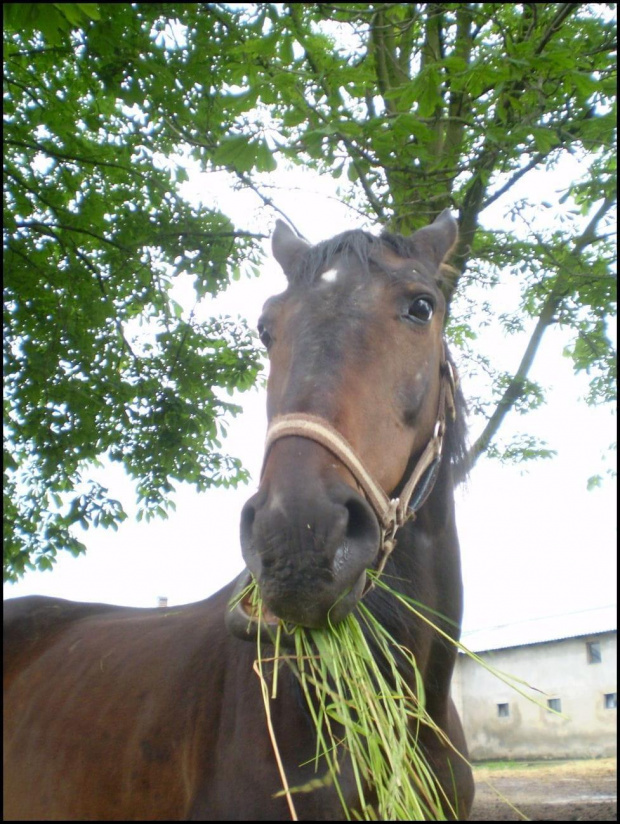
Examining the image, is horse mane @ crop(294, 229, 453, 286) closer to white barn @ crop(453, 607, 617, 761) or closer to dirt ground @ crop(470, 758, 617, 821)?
dirt ground @ crop(470, 758, 617, 821)

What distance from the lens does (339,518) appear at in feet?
5.79

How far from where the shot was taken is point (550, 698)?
19922 mm

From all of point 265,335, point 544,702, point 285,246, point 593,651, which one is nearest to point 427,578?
point 265,335

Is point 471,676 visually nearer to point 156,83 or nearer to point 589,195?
point 589,195

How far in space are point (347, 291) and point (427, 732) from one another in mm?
1811

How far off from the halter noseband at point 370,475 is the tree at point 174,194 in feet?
7.49

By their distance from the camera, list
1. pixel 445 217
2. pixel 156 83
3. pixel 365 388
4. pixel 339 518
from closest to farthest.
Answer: pixel 339 518, pixel 365 388, pixel 445 217, pixel 156 83

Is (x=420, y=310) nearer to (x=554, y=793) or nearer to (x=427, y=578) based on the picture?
(x=427, y=578)

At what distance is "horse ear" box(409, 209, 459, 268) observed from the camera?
10.1 feet

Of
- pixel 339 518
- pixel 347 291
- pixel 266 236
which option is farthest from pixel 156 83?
pixel 339 518

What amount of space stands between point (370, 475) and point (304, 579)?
488 mm

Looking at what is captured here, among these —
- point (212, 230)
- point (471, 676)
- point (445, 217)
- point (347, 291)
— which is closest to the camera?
point (347, 291)

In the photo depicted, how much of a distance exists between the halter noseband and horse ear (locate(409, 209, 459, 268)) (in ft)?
2.86

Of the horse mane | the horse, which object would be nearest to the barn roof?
the horse
